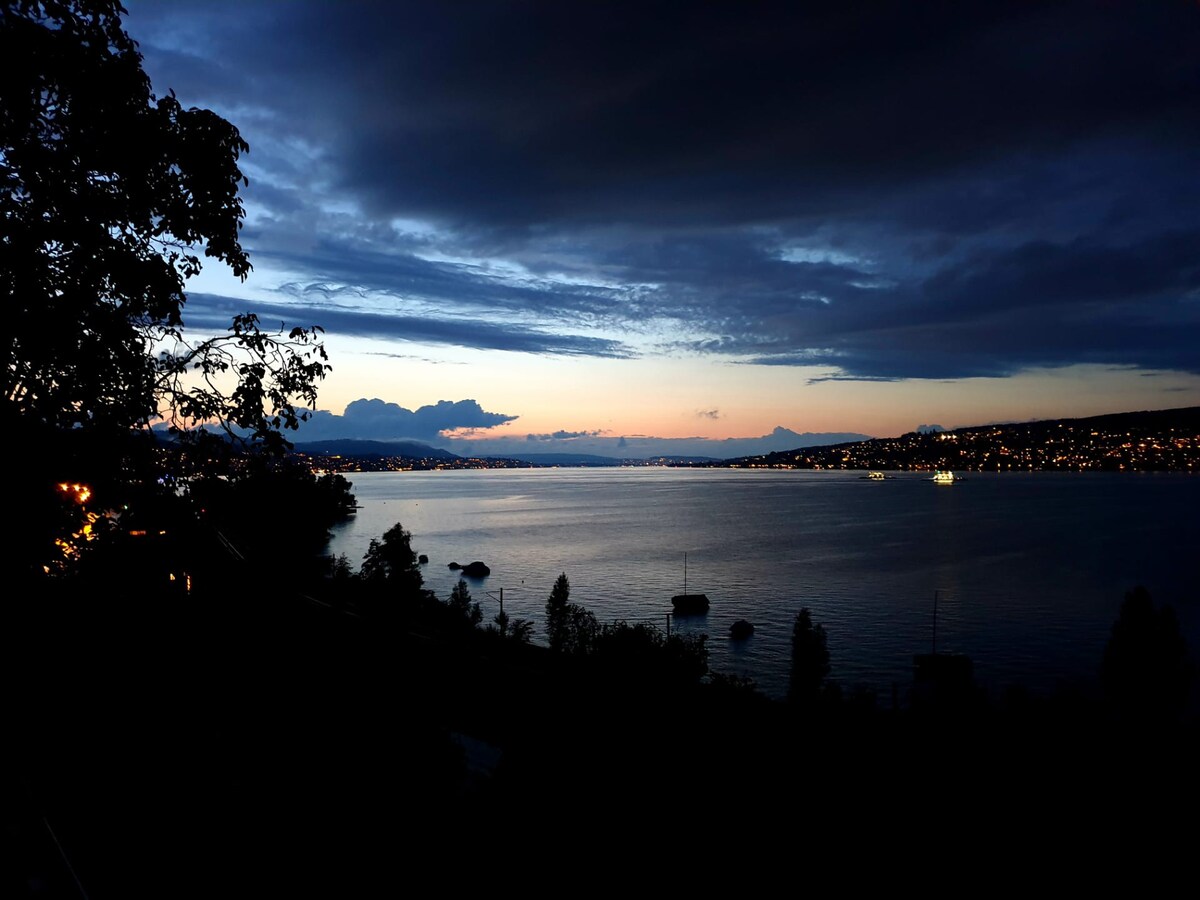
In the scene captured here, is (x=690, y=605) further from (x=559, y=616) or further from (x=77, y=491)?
(x=77, y=491)

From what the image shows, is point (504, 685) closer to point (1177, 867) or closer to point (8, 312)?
point (8, 312)

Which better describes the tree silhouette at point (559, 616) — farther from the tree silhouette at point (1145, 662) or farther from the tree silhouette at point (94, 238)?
the tree silhouette at point (94, 238)

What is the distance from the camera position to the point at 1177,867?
774 cm

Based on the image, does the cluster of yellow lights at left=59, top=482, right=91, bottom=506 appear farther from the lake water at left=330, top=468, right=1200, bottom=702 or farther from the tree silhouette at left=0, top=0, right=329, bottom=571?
the lake water at left=330, top=468, right=1200, bottom=702

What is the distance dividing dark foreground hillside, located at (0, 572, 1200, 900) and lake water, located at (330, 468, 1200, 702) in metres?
33.0

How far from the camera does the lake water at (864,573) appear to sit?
155 feet

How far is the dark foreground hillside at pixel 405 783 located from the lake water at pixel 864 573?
33.0 meters

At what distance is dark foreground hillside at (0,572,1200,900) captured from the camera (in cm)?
665

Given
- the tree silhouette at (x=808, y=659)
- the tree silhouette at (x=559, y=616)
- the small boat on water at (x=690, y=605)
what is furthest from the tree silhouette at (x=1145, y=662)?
the tree silhouette at (x=559, y=616)

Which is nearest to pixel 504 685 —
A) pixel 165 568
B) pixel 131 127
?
pixel 165 568

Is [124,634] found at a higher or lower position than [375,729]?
higher

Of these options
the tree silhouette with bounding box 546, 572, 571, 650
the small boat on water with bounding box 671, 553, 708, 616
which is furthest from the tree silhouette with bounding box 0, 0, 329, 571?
the small boat on water with bounding box 671, 553, 708, 616

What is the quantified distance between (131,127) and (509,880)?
8.21 meters

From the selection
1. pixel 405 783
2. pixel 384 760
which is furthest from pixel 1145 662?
pixel 384 760
